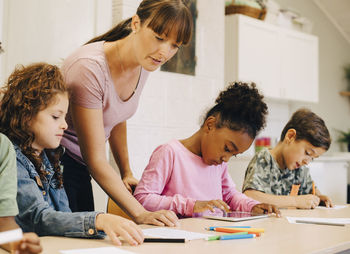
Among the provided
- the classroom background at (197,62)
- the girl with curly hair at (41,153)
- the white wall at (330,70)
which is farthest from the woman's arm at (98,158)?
the white wall at (330,70)

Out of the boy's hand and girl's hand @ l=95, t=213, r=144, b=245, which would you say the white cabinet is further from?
girl's hand @ l=95, t=213, r=144, b=245

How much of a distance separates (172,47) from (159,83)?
1.86 m

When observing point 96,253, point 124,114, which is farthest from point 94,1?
point 96,253

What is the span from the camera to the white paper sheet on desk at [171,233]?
1.05 meters

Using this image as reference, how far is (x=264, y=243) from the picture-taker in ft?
3.34

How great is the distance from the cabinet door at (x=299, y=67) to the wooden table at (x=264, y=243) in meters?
3.41

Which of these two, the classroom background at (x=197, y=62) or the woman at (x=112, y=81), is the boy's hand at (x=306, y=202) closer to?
the woman at (x=112, y=81)

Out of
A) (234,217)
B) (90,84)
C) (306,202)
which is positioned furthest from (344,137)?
(90,84)

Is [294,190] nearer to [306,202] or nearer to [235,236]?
[306,202]

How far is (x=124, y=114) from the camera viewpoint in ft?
5.33

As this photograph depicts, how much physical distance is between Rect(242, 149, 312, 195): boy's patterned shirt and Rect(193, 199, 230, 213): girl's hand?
646mm

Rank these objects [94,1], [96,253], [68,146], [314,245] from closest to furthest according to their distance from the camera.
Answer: [96,253], [314,245], [68,146], [94,1]

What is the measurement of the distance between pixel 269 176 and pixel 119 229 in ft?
4.29

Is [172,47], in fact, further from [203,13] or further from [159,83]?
[203,13]
